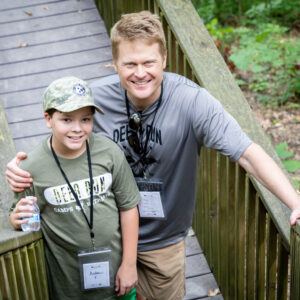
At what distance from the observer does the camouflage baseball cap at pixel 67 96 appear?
7.43ft

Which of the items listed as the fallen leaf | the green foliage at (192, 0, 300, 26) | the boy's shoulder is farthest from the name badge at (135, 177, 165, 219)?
the green foliage at (192, 0, 300, 26)

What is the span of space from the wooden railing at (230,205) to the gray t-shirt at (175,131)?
0.38m

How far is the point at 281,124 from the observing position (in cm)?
616

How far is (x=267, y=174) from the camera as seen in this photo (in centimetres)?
237

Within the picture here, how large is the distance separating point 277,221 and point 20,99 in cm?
251

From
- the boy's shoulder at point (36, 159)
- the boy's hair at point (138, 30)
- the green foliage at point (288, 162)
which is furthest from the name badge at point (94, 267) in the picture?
the green foliage at point (288, 162)

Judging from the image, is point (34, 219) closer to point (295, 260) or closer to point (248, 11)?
point (295, 260)

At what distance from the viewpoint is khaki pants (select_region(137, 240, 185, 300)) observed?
2.89 metres

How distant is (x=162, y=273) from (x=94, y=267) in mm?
605

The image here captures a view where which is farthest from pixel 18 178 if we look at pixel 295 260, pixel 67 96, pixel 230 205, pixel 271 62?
pixel 271 62

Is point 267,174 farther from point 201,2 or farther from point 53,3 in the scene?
point 201,2

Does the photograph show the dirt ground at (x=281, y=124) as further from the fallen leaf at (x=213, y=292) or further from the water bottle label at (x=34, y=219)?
the water bottle label at (x=34, y=219)

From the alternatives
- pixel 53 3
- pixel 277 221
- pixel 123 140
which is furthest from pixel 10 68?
pixel 277 221

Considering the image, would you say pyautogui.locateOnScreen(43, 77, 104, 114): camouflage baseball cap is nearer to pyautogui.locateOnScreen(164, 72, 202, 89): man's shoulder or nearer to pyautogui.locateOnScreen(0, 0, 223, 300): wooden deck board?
pyautogui.locateOnScreen(164, 72, 202, 89): man's shoulder
